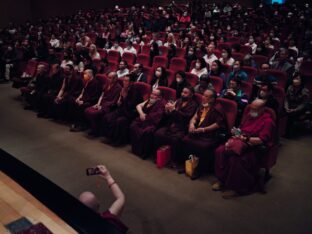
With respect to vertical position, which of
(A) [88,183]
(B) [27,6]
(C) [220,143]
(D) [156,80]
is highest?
(B) [27,6]

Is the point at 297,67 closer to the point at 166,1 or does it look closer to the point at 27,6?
the point at 27,6

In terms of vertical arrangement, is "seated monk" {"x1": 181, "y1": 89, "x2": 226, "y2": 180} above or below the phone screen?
below

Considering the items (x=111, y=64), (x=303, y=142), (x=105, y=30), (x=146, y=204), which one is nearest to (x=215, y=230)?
(x=146, y=204)

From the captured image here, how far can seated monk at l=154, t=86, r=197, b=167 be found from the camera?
436 centimetres

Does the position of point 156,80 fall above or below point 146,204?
above

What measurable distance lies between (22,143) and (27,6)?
39.7 feet

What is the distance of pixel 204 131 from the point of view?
4.09 m

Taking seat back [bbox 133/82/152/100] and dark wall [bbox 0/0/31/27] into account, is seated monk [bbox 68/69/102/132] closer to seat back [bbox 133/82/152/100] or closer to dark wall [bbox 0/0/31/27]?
seat back [bbox 133/82/152/100]

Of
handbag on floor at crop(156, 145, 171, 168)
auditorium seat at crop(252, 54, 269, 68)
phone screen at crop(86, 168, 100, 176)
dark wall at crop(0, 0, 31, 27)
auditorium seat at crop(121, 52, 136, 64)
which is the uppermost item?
dark wall at crop(0, 0, 31, 27)

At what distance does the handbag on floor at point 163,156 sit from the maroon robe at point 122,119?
89 centimetres

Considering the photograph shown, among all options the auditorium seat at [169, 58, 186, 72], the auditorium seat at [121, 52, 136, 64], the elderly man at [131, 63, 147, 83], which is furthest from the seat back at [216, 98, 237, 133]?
the auditorium seat at [121, 52, 136, 64]

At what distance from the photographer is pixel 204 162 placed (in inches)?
162

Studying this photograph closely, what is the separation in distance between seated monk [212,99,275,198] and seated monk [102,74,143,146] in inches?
66.6

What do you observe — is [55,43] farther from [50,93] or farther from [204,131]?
[204,131]
